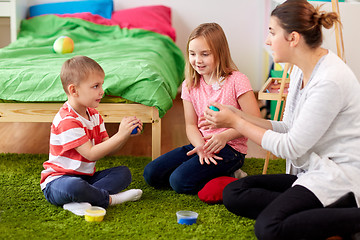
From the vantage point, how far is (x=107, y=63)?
2.58 meters

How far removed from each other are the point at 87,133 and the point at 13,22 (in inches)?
90.7

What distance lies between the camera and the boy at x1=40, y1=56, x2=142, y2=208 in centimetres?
174

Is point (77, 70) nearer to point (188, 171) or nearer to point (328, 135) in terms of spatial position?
point (188, 171)

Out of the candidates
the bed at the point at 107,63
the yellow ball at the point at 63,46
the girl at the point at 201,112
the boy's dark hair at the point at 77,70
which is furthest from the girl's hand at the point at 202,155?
the yellow ball at the point at 63,46

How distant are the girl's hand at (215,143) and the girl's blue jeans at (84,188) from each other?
1.11ft

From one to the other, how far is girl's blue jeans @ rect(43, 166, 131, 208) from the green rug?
0.04 metres

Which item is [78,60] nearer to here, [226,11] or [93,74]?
[93,74]

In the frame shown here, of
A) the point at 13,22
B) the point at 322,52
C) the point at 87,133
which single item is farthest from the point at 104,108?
the point at 13,22

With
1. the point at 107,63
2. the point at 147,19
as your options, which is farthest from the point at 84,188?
the point at 147,19

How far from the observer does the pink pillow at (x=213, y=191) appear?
183 centimetres

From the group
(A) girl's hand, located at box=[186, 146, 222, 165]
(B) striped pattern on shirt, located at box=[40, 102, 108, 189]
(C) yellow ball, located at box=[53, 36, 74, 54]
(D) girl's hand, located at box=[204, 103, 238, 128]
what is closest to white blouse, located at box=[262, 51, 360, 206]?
(D) girl's hand, located at box=[204, 103, 238, 128]

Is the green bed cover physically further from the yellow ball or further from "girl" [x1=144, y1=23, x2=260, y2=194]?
"girl" [x1=144, y1=23, x2=260, y2=194]

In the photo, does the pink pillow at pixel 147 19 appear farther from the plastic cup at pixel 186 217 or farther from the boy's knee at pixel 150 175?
the plastic cup at pixel 186 217

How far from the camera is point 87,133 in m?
1.83
